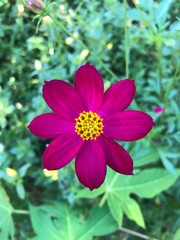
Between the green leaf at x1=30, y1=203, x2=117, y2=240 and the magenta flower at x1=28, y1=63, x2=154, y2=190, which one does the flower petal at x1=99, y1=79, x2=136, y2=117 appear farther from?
the green leaf at x1=30, y1=203, x2=117, y2=240

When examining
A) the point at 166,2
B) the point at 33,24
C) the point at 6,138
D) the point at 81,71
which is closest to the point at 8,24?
the point at 33,24

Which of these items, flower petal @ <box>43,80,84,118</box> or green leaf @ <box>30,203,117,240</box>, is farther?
green leaf @ <box>30,203,117,240</box>

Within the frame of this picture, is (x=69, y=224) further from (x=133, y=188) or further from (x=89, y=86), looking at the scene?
(x=89, y=86)

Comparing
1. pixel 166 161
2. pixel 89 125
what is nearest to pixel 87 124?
pixel 89 125

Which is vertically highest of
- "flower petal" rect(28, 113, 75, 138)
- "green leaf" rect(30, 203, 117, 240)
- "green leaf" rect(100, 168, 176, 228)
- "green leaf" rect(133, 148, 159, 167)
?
"flower petal" rect(28, 113, 75, 138)

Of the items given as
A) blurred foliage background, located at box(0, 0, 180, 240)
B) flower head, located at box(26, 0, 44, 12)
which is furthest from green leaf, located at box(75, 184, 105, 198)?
flower head, located at box(26, 0, 44, 12)

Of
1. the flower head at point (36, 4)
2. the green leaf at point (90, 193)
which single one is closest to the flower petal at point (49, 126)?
the flower head at point (36, 4)

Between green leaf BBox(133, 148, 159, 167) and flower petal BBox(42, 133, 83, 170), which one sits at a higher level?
flower petal BBox(42, 133, 83, 170)

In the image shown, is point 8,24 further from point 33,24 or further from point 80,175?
point 80,175
